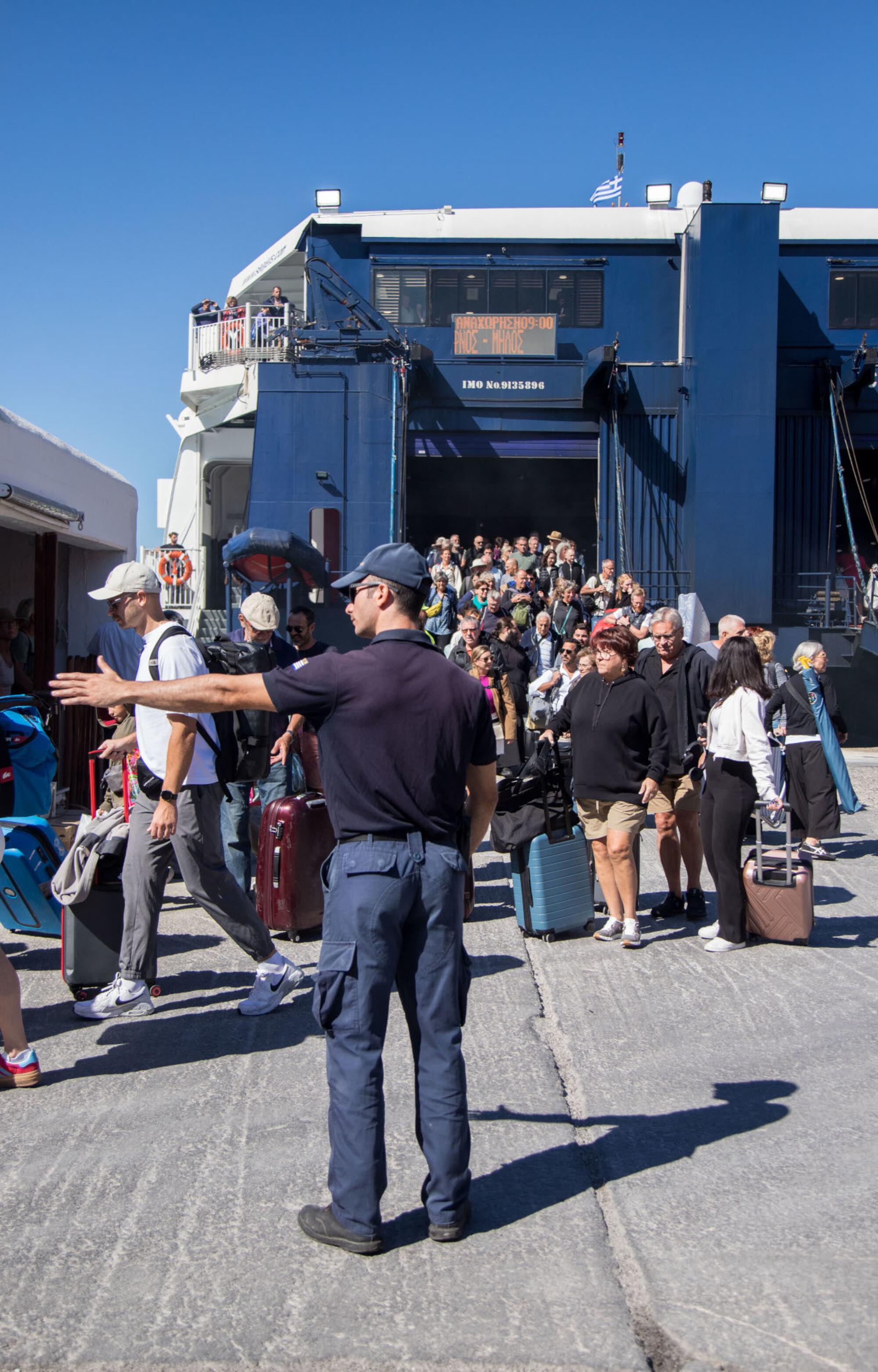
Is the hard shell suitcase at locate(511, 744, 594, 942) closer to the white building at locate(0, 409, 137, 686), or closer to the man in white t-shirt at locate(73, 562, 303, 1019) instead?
the man in white t-shirt at locate(73, 562, 303, 1019)

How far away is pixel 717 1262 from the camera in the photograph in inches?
127

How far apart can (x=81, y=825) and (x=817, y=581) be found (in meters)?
20.2

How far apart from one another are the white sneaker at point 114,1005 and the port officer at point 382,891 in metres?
2.23

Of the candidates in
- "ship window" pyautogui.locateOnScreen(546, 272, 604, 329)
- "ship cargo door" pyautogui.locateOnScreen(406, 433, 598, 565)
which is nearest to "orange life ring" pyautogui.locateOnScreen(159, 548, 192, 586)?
"ship cargo door" pyautogui.locateOnScreen(406, 433, 598, 565)

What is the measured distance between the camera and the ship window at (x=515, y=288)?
23516 millimetres

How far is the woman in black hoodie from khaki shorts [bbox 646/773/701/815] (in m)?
0.40

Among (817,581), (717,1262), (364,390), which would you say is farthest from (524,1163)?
(817,581)

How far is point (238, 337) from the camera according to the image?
25203 mm

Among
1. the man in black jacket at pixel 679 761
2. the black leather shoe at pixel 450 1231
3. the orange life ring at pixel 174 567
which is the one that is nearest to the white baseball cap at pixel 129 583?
the black leather shoe at pixel 450 1231

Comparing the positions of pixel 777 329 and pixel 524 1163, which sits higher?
pixel 777 329

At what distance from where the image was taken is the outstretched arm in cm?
330

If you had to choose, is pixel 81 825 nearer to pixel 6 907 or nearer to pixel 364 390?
pixel 6 907

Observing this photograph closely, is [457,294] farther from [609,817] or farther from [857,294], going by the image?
[609,817]

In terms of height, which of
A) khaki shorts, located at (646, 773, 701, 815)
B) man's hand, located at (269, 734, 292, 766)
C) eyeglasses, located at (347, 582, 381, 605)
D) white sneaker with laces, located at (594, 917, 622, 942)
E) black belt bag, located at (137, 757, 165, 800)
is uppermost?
eyeglasses, located at (347, 582, 381, 605)
